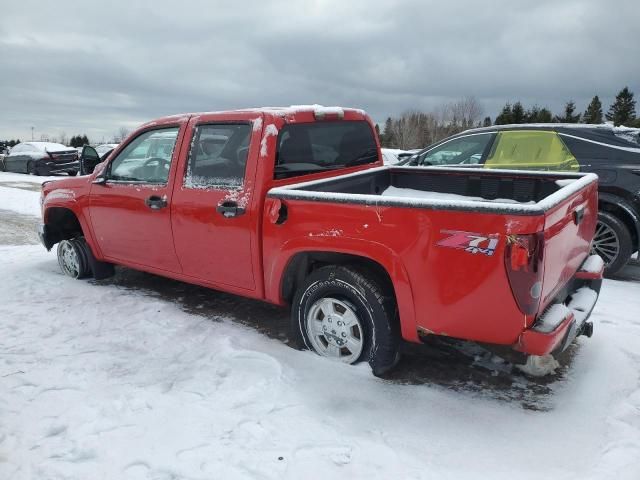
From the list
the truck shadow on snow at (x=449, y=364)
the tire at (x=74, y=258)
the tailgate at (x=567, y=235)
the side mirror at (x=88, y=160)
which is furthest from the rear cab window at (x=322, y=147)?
the tire at (x=74, y=258)

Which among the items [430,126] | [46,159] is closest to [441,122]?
[430,126]

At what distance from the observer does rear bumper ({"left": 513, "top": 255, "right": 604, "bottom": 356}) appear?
275 centimetres

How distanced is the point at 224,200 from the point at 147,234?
1.18 m

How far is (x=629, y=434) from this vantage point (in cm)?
276

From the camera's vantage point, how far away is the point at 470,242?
271 cm

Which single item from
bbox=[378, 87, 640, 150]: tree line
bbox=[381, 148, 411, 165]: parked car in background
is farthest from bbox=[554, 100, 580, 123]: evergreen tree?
bbox=[381, 148, 411, 165]: parked car in background

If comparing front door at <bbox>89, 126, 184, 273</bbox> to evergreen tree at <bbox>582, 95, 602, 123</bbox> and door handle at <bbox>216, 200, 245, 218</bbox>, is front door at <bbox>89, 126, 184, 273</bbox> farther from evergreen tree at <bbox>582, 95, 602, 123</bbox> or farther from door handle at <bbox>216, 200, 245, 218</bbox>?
evergreen tree at <bbox>582, 95, 602, 123</bbox>

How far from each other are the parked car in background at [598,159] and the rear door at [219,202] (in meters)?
3.90

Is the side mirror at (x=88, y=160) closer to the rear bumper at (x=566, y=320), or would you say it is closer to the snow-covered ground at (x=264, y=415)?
the snow-covered ground at (x=264, y=415)

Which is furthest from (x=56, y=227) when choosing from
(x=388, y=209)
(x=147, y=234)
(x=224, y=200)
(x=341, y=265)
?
(x=388, y=209)

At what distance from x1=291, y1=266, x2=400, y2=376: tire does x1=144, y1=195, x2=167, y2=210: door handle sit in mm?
1562

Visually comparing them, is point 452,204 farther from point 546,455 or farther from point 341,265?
point 546,455

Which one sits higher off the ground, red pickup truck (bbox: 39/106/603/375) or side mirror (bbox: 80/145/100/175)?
side mirror (bbox: 80/145/100/175)

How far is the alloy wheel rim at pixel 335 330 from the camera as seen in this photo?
3455 mm
